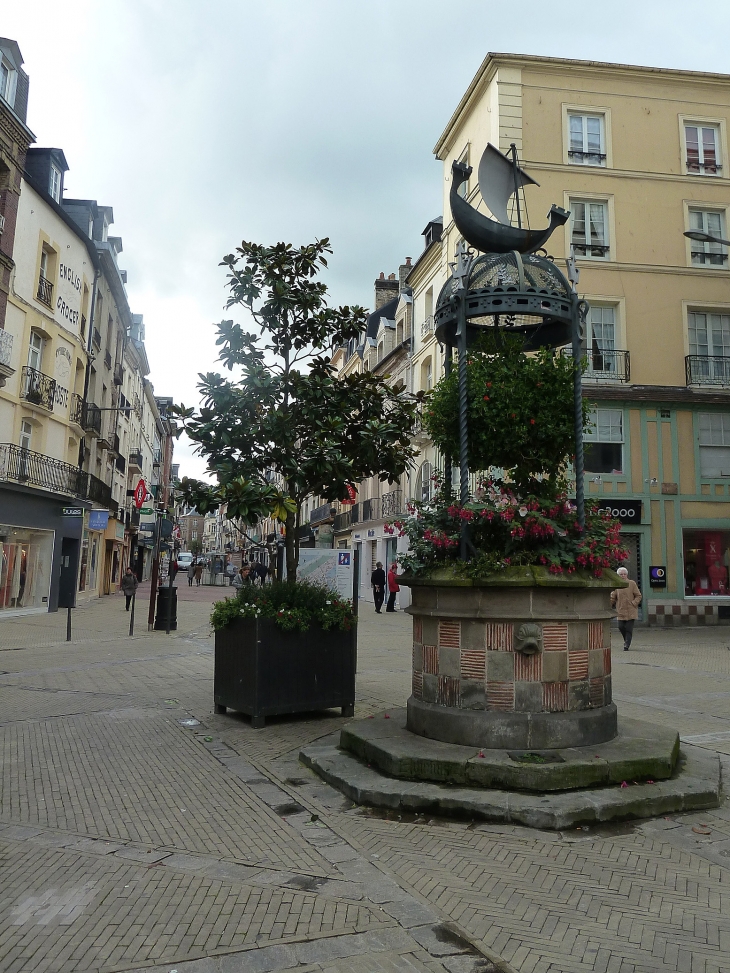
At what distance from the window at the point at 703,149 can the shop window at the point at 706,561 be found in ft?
36.2

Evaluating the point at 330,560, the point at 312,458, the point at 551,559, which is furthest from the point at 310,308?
the point at 330,560

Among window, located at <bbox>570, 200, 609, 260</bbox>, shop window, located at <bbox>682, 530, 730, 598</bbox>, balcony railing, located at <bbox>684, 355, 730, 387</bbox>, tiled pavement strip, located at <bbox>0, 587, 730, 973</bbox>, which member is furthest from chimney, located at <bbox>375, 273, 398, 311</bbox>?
tiled pavement strip, located at <bbox>0, 587, 730, 973</bbox>

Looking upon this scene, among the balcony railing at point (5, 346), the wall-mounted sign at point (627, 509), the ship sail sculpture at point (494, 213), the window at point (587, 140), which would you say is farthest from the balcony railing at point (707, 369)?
the balcony railing at point (5, 346)

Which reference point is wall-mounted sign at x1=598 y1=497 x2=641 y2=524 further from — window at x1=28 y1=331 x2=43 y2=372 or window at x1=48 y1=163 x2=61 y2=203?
window at x1=48 y1=163 x2=61 y2=203

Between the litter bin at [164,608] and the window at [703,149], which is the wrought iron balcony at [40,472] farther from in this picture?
the window at [703,149]

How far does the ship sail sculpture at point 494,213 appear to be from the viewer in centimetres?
695

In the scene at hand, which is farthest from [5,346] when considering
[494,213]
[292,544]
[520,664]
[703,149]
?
[703,149]

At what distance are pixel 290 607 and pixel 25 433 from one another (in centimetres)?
1926

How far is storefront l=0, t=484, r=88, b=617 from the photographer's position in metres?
22.2

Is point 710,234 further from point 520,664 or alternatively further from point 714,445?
point 520,664

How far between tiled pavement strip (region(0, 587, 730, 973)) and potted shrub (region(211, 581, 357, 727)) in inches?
17.4

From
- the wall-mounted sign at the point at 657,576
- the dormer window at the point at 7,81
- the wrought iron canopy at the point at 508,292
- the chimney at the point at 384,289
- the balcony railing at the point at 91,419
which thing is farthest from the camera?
the chimney at the point at 384,289

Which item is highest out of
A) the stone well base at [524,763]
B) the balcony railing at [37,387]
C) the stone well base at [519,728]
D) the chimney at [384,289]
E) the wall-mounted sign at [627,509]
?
the chimney at [384,289]

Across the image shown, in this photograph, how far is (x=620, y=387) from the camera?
70.9 ft
